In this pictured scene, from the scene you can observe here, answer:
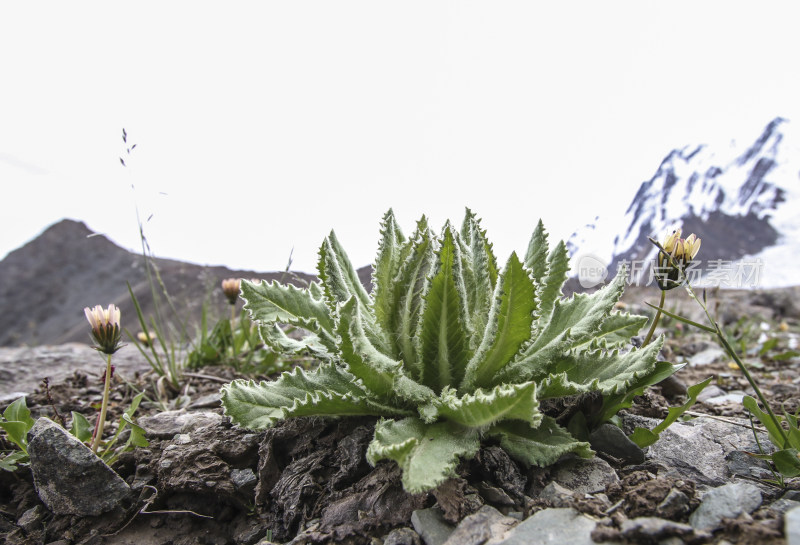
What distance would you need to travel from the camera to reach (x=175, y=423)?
6.36 feet

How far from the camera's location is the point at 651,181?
2258 mm

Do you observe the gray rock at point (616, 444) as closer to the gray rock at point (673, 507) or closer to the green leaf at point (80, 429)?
the gray rock at point (673, 507)

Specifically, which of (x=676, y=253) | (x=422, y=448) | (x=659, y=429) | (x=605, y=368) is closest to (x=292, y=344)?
(x=422, y=448)

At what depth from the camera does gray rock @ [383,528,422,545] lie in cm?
119

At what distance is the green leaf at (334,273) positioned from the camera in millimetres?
1641

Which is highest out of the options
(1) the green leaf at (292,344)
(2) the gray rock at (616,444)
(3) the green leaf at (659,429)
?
(1) the green leaf at (292,344)

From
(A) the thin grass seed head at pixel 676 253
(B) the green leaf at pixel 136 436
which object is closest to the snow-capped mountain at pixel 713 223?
(A) the thin grass seed head at pixel 676 253

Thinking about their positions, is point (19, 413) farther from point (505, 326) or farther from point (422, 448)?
point (505, 326)

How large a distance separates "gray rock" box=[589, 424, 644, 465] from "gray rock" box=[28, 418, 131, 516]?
1.46 meters

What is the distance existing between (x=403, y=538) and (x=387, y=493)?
0.17m

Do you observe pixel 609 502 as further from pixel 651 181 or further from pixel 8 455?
pixel 8 455

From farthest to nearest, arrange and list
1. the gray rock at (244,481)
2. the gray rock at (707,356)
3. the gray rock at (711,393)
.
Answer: the gray rock at (707,356), the gray rock at (711,393), the gray rock at (244,481)

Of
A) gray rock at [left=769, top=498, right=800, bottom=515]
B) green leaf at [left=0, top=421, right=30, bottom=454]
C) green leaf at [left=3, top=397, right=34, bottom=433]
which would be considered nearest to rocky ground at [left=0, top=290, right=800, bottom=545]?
gray rock at [left=769, top=498, right=800, bottom=515]

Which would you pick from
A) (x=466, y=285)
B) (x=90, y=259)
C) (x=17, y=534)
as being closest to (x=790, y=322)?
(x=466, y=285)
